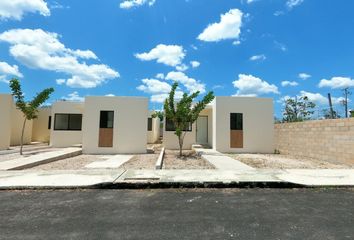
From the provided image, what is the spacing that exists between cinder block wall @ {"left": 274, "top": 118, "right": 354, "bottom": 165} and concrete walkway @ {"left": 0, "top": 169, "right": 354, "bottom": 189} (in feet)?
9.69

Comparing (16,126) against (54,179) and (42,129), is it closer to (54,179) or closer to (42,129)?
(42,129)

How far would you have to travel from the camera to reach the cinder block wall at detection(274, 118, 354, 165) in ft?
32.0

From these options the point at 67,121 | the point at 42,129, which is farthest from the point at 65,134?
the point at 42,129

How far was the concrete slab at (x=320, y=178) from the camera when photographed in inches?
237

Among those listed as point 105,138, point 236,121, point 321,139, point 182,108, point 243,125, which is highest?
point 182,108

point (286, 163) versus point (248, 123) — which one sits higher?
point (248, 123)

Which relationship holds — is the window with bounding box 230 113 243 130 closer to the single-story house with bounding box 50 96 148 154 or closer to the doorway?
the doorway

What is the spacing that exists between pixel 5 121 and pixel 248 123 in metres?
15.0

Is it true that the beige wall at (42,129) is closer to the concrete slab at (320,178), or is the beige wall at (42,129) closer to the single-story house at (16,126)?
the single-story house at (16,126)

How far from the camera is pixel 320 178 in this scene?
663 centimetres

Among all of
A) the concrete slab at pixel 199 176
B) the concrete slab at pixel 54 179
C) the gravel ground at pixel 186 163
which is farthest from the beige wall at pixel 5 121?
the concrete slab at pixel 199 176

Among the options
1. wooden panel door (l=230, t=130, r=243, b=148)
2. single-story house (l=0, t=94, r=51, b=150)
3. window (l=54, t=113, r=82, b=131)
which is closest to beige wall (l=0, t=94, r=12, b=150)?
single-story house (l=0, t=94, r=51, b=150)

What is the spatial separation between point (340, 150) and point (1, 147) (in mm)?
18011

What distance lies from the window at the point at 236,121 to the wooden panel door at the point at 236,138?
25 cm
